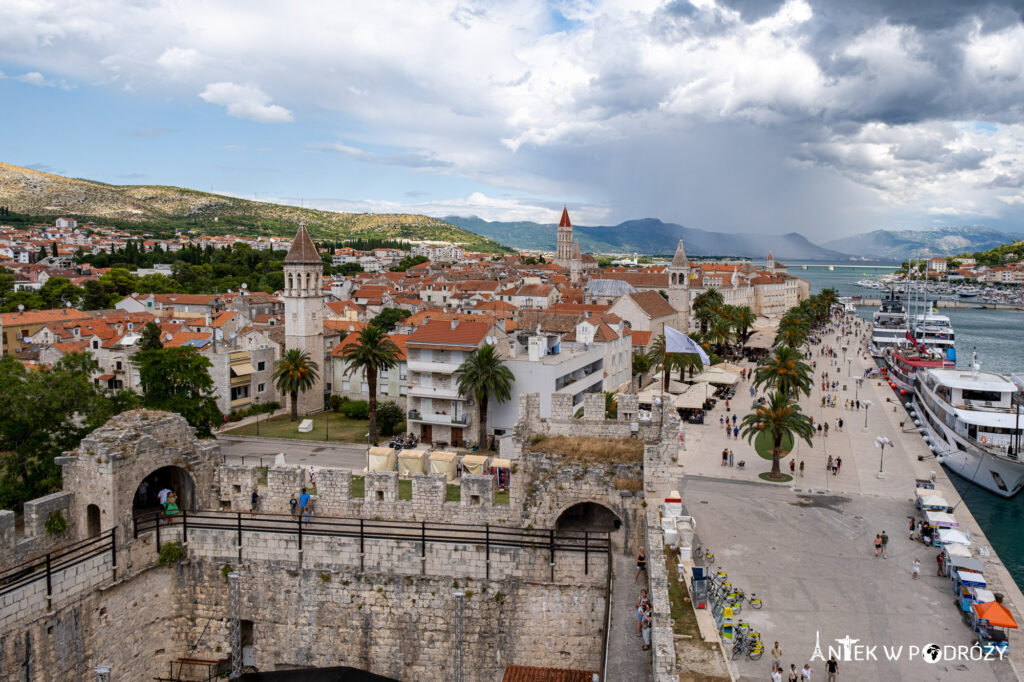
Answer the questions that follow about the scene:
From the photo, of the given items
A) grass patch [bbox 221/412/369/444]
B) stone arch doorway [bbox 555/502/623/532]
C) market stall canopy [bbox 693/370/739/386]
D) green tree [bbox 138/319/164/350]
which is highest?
green tree [bbox 138/319/164/350]

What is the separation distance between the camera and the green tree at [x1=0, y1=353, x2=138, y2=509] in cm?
2425

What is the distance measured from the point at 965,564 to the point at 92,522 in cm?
2999

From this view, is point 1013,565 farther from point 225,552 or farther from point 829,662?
point 225,552

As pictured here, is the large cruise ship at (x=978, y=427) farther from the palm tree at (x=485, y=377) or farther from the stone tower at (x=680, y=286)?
the stone tower at (x=680, y=286)

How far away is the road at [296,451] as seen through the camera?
41906 millimetres

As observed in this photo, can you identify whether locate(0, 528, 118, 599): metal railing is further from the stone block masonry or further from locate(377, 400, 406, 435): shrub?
locate(377, 400, 406, 435): shrub

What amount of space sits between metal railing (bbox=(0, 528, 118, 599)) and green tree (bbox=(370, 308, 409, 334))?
67513mm

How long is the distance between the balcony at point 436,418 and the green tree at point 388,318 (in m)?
34.3

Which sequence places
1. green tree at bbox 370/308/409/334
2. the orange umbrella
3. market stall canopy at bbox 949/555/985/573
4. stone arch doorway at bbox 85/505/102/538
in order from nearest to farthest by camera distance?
1. stone arch doorway at bbox 85/505/102/538
2. the orange umbrella
3. market stall canopy at bbox 949/555/985/573
4. green tree at bbox 370/308/409/334

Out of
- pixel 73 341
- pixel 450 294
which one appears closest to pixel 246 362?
pixel 73 341

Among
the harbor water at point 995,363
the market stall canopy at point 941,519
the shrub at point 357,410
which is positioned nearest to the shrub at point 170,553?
the market stall canopy at point 941,519

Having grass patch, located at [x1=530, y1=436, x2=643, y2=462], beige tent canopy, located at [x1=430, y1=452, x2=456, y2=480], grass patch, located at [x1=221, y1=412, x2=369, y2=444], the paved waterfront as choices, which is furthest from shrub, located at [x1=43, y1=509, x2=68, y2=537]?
grass patch, located at [x1=221, y1=412, x2=369, y2=444]

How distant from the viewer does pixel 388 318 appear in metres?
89.8

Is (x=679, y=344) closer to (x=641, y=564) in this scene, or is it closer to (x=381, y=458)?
(x=641, y=564)
